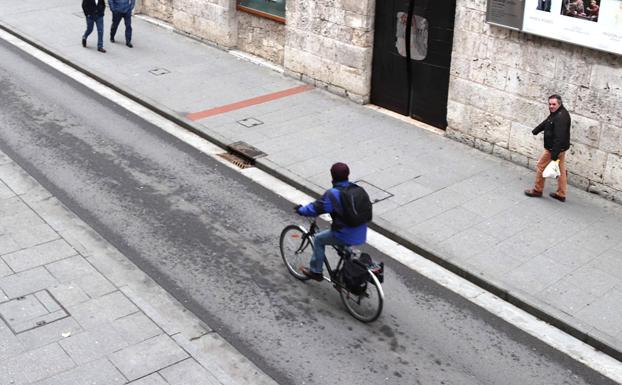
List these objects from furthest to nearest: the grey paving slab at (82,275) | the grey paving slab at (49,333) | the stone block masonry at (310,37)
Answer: the stone block masonry at (310,37), the grey paving slab at (82,275), the grey paving slab at (49,333)

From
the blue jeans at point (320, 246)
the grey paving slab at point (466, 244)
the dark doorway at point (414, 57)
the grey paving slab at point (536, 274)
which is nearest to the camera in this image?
the blue jeans at point (320, 246)

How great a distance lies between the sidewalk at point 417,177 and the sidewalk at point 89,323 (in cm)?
345

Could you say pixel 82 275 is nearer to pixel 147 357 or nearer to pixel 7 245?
pixel 7 245

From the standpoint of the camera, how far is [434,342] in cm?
892

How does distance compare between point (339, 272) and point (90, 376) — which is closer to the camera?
point (90, 376)

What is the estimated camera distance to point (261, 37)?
19.0 meters

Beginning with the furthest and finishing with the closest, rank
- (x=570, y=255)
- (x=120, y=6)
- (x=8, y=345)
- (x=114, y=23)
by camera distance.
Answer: (x=114, y=23)
(x=120, y=6)
(x=570, y=255)
(x=8, y=345)

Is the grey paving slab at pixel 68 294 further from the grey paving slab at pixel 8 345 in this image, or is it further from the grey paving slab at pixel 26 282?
the grey paving slab at pixel 8 345

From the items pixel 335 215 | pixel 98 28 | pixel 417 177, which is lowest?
pixel 417 177

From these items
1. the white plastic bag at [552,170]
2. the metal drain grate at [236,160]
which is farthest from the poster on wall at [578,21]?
the metal drain grate at [236,160]

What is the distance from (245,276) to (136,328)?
1.79 metres

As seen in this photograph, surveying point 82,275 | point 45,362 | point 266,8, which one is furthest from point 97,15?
point 45,362

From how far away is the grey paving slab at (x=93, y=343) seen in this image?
8.20 m

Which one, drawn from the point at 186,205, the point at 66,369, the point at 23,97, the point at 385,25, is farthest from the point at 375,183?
the point at 23,97
